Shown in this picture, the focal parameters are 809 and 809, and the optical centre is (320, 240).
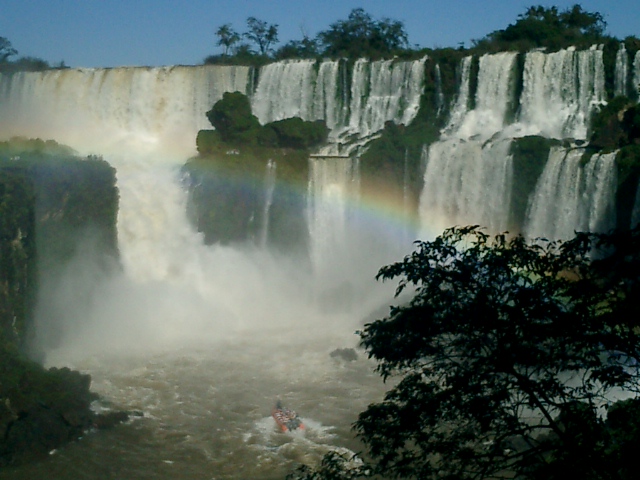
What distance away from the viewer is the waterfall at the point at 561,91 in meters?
24.1

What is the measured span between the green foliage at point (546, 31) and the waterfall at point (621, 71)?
4.72m

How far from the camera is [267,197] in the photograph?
→ 2559cm

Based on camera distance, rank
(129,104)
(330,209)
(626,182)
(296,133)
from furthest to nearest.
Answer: (129,104), (296,133), (330,209), (626,182)

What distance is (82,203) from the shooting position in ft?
73.3

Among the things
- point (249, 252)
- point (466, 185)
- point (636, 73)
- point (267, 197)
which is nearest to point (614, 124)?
point (636, 73)

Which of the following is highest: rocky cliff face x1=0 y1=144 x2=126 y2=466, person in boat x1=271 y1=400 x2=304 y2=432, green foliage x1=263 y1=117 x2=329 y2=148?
green foliage x1=263 y1=117 x2=329 y2=148

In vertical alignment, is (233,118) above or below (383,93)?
below

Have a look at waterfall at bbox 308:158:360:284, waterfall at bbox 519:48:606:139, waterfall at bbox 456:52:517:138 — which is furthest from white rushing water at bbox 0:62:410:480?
waterfall at bbox 519:48:606:139

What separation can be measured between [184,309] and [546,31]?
1902cm

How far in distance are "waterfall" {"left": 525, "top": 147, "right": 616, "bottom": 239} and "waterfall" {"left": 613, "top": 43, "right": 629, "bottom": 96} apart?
12.5 ft

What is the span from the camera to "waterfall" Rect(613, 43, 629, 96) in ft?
77.6

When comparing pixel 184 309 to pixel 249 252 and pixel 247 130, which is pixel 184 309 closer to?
pixel 249 252

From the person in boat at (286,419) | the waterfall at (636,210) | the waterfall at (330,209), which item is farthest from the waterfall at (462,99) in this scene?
the person in boat at (286,419)

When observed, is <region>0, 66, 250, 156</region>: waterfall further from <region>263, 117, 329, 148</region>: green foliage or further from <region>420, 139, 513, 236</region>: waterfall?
<region>420, 139, 513, 236</region>: waterfall
